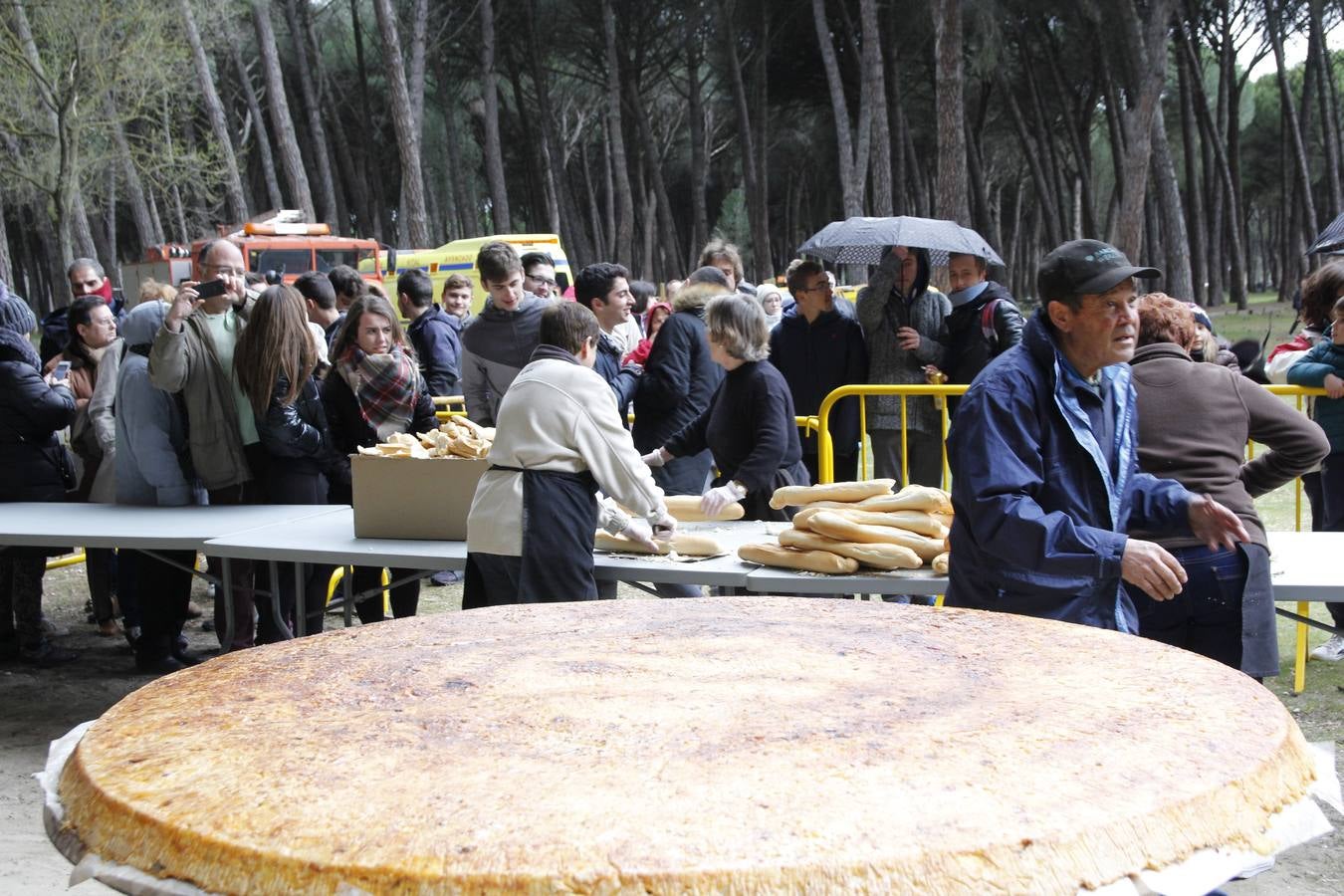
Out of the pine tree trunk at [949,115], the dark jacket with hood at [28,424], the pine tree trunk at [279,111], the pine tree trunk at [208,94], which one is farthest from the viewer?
the pine tree trunk at [208,94]

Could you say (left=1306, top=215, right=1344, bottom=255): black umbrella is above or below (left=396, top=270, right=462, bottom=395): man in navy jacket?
above

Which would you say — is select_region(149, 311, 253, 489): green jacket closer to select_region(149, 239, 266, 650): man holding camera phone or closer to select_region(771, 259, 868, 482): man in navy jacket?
select_region(149, 239, 266, 650): man holding camera phone

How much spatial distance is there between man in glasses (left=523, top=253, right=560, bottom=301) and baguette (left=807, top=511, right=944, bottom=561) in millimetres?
4169

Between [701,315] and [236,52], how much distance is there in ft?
109

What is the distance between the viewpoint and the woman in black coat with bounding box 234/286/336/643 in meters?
5.88

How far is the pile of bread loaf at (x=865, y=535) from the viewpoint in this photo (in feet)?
14.8

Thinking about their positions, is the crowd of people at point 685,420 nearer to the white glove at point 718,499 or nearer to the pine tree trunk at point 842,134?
the white glove at point 718,499

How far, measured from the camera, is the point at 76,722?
5906 millimetres

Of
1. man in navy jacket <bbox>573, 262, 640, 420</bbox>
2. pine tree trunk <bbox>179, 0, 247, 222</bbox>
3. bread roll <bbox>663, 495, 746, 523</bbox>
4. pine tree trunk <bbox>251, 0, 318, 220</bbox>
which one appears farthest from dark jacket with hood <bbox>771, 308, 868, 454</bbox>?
pine tree trunk <bbox>179, 0, 247, 222</bbox>

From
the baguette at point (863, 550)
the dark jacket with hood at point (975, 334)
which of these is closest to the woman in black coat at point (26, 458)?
the baguette at point (863, 550)

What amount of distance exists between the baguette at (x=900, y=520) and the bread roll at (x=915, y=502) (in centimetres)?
2

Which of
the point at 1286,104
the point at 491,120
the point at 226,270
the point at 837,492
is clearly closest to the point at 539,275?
the point at 226,270

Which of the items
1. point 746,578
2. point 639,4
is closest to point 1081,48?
point 639,4

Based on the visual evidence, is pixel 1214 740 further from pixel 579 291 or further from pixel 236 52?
pixel 236 52
